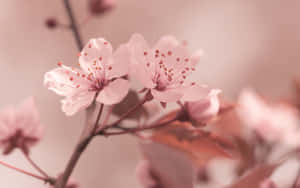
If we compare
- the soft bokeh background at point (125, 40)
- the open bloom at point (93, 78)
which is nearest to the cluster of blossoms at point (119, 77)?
the open bloom at point (93, 78)

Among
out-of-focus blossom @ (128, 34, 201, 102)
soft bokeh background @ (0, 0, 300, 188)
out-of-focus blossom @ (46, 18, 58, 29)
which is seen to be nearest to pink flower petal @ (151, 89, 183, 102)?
out-of-focus blossom @ (128, 34, 201, 102)

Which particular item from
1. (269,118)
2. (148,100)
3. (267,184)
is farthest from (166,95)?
(269,118)

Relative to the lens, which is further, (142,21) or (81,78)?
(142,21)

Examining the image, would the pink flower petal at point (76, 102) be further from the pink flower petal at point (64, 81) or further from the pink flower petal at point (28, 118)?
the pink flower petal at point (28, 118)

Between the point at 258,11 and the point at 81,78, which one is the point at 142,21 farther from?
the point at 81,78

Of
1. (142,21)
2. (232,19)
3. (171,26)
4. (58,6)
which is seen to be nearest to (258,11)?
(232,19)

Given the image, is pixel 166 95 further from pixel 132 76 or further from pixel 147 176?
pixel 147 176
